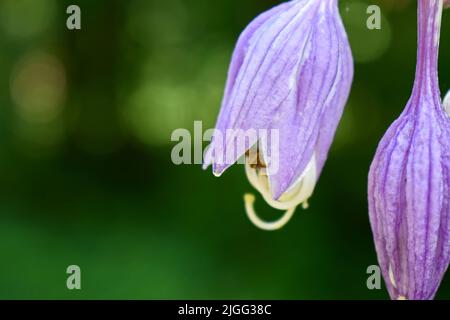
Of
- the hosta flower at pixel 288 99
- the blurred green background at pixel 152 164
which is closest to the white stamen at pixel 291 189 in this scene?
the hosta flower at pixel 288 99

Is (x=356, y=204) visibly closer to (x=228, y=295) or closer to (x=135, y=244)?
(x=228, y=295)

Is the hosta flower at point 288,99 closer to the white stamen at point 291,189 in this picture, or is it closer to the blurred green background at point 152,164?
the white stamen at point 291,189

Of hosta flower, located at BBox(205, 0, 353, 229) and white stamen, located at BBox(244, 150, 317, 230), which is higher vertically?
hosta flower, located at BBox(205, 0, 353, 229)

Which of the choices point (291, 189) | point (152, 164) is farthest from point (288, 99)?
point (152, 164)

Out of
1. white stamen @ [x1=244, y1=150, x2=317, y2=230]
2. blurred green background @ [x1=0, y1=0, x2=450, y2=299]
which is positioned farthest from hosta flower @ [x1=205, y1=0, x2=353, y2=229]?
blurred green background @ [x1=0, y1=0, x2=450, y2=299]

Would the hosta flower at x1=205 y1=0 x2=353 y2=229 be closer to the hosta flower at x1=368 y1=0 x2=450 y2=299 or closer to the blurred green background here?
the hosta flower at x1=368 y1=0 x2=450 y2=299
